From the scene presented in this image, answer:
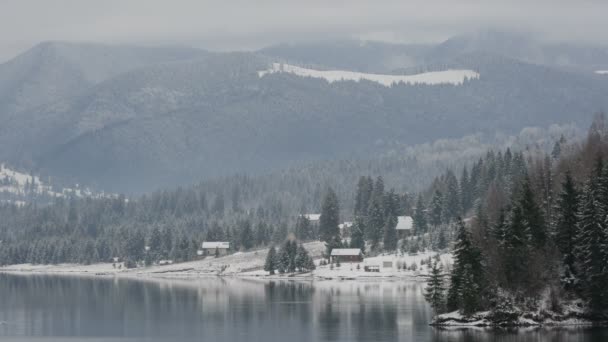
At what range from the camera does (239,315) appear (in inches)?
5157

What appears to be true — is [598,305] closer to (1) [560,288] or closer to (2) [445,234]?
(1) [560,288]

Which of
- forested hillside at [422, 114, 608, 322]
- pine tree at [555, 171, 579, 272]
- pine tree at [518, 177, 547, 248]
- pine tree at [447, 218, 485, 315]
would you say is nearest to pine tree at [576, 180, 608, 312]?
forested hillside at [422, 114, 608, 322]

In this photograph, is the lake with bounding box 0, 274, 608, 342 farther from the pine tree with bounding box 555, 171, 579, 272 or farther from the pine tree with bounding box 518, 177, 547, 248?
the pine tree with bounding box 518, 177, 547, 248

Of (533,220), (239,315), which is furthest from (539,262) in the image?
(239,315)

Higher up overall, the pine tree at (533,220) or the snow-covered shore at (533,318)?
the pine tree at (533,220)

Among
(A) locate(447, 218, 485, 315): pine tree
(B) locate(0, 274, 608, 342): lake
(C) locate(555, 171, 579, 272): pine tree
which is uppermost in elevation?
(C) locate(555, 171, 579, 272): pine tree

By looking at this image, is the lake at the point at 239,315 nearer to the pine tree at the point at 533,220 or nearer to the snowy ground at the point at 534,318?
the snowy ground at the point at 534,318

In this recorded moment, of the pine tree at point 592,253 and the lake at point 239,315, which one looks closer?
the pine tree at point 592,253

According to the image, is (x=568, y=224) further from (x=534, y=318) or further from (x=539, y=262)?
(x=534, y=318)

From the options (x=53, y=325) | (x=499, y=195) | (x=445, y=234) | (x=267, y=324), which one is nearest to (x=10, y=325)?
(x=53, y=325)

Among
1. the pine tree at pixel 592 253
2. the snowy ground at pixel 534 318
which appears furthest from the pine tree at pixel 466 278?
the pine tree at pixel 592 253

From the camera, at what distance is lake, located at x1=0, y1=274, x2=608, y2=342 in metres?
109

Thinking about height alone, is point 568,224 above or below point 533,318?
above

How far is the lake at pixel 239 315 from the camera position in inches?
4309
